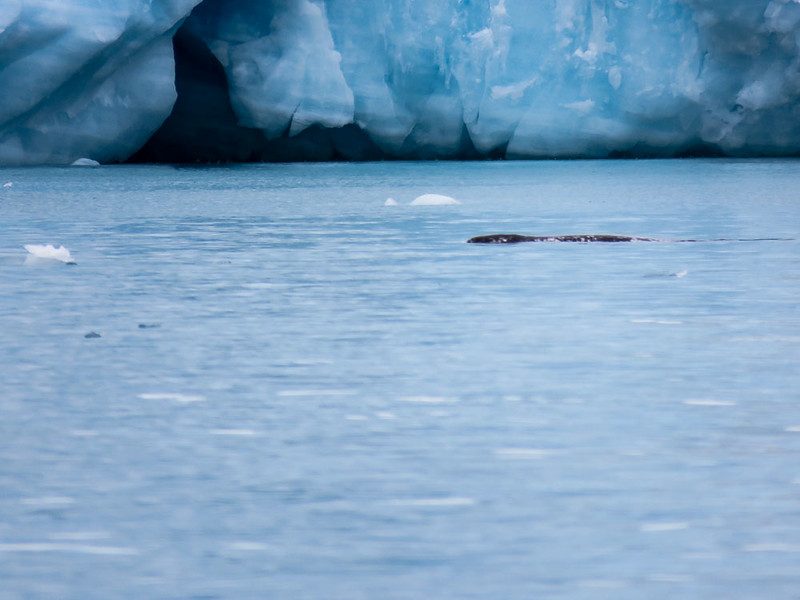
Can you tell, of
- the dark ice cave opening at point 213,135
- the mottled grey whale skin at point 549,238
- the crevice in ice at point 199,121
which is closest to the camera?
the mottled grey whale skin at point 549,238

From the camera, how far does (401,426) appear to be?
2.83 m

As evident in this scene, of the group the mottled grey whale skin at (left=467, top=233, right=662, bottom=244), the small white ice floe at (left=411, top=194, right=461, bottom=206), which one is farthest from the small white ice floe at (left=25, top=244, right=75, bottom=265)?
the small white ice floe at (left=411, top=194, right=461, bottom=206)

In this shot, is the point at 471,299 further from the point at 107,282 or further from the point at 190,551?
the point at 190,551

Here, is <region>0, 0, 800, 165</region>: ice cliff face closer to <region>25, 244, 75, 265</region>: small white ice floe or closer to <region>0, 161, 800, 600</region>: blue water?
<region>25, 244, 75, 265</region>: small white ice floe

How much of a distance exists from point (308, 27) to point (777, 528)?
18.7 meters

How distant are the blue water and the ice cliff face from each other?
1288 centimetres

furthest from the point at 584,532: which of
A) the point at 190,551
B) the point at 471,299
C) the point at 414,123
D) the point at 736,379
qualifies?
the point at 414,123

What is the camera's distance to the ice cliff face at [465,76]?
62.1 feet

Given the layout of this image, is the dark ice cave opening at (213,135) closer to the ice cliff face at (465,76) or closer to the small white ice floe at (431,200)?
the ice cliff face at (465,76)

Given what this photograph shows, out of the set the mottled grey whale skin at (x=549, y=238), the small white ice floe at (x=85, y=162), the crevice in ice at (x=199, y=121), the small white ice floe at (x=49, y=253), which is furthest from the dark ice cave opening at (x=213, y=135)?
the small white ice floe at (x=49, y=253)

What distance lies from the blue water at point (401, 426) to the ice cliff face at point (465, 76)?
12.9 metres

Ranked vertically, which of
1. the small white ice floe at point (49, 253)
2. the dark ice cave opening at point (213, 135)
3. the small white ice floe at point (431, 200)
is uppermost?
the dark ice cave opening at point (213, 135)

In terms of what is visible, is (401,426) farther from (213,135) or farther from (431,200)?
(213,135)

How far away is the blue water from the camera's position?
6.29ft
